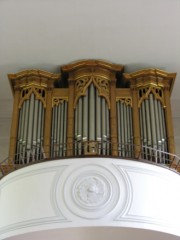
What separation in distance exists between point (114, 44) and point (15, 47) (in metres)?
1.92

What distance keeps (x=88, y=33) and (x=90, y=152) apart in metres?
2.25

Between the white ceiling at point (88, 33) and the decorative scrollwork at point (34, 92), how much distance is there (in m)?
0.51

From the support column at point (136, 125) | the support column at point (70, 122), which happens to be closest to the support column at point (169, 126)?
the support column at point (136, 125)

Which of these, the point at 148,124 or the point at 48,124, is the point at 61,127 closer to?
the point at 48,124

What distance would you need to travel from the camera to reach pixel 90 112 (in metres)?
8.44

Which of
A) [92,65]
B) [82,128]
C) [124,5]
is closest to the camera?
[124,5]

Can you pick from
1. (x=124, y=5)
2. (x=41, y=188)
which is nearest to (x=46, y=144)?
(x=41, y=188)

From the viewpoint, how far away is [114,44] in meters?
8.55

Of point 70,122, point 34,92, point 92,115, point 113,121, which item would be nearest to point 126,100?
point 113,121

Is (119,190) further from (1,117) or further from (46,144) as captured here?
(1,117)

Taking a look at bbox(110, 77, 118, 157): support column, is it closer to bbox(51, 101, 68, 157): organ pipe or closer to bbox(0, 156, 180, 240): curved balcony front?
bbox(51, 101, 68, 157): organ pipe

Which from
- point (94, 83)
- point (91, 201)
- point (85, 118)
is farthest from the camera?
point (94, 83)

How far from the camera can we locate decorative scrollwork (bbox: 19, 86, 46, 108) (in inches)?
348

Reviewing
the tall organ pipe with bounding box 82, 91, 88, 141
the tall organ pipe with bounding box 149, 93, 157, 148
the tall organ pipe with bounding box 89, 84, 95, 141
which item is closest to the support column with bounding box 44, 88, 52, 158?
the tall organ pipe with bounding box 82, 91, 88, 141
